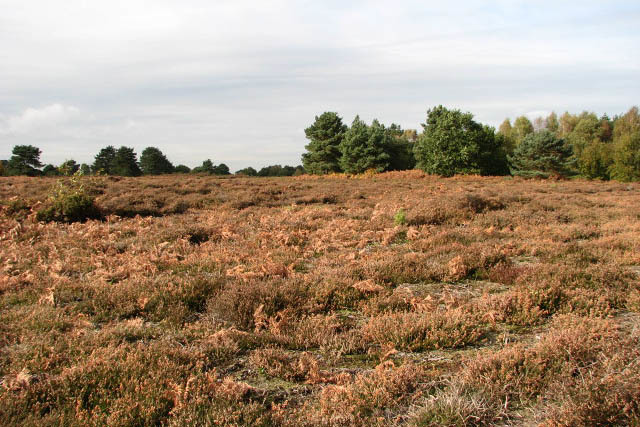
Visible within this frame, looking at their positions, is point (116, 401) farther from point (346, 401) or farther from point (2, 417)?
point (346, 401)

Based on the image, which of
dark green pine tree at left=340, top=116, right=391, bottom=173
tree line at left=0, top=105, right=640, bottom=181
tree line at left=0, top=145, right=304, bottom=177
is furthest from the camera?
dark green pine tree at left=340, top=116, right=391, bottom=173

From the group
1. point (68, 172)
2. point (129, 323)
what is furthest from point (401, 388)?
point (68, 172)

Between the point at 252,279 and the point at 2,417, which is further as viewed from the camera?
the point at 252,279

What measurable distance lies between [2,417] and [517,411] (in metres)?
3.69

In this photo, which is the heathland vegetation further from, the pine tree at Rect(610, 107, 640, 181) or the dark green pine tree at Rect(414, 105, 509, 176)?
the pine tree at Rect(610, 107, 640, 181)

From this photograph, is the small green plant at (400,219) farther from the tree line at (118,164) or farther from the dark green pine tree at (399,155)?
the dark green pine tree at (399,155)

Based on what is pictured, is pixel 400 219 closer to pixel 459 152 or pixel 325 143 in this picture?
pixel 459 152

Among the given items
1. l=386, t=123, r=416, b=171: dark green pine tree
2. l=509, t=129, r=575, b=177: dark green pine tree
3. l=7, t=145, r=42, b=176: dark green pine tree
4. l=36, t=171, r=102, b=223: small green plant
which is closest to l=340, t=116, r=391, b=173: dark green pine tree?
l=386, t=123, r=416, b=171: dark green pine tree

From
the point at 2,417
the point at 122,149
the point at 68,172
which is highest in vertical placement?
the point at 122,149

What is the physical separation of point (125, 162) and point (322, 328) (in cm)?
4765

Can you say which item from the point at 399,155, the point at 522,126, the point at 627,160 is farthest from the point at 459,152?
the point at 522,126

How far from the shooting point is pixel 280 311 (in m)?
4.91

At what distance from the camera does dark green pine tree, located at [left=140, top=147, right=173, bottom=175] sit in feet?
170

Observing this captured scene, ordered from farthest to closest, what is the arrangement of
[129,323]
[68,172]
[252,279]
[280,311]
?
[68,172] < [252,279] < [280,311] < [129,323]
